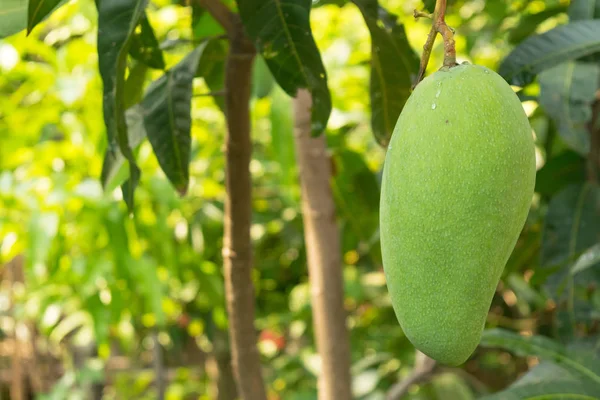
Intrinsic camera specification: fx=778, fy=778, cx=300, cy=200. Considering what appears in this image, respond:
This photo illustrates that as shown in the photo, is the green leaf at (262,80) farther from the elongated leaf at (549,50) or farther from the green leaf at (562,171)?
the elongated leaf at (549,50)

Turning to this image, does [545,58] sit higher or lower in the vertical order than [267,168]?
higher

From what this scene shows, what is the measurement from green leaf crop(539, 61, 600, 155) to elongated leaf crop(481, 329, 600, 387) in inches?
9.5

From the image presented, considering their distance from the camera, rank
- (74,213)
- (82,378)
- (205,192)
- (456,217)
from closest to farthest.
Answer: (456,217) < (74,213) < (205,192) < (82,378)

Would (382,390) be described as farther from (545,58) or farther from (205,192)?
(545,58)

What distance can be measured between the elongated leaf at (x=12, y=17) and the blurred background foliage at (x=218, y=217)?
246 mm

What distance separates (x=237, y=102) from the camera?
0.75 meters

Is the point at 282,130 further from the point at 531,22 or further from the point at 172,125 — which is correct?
the point at 172,125

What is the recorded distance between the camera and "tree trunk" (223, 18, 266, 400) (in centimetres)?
73

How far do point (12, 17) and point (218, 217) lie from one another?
119cm

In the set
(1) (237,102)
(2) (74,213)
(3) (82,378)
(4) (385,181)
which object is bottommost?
(3) (82,378)

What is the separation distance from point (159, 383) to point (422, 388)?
763mm

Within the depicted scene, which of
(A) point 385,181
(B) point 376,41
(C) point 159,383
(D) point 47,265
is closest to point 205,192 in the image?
(D) point 47,265

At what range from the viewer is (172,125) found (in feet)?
2.27

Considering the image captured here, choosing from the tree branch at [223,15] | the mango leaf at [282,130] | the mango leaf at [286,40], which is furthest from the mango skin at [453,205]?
the mango leaf at [282,130]
